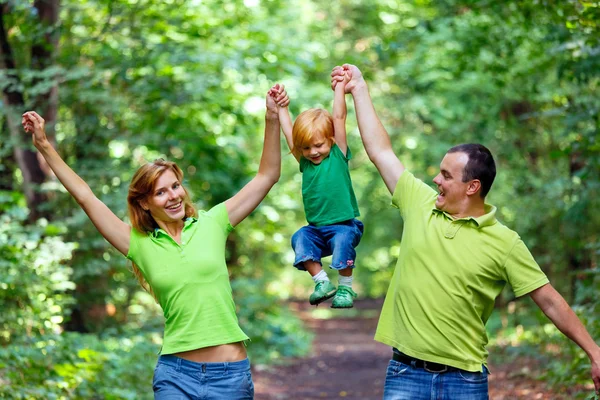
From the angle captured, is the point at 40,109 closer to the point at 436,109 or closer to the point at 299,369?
the point at 299,369

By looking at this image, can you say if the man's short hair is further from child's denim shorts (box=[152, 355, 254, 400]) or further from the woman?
child's denim shorts (box=[152, 355, 254, 400])

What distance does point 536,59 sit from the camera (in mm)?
14438

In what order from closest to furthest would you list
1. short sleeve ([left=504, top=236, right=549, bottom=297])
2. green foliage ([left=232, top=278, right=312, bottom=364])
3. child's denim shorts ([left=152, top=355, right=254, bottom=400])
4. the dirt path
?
short sleeve ([left=504, top=236, right=549, bottom=297]) → child's denim shorts ([left=152, top=355, right=254, bottom=400]) → the dirt path → green foliage ([left=232, top=278, right=312, bottom=364])

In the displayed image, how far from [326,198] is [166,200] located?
0.91m

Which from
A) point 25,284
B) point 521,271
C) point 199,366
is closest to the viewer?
point 521,271

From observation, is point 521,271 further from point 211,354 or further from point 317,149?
point 211,354

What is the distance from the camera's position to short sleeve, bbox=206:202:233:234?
439 centimetres

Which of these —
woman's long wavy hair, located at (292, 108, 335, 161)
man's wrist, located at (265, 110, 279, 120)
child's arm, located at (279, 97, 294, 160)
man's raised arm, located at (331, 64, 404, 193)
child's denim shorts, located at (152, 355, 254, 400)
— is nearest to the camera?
child's denim shorts, located at (152, 355, 254, 400)

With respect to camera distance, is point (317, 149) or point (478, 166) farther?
point (317, 149)

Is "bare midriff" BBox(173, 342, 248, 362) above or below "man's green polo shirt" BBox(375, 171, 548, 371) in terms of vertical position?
below

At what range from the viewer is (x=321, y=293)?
14.8ft

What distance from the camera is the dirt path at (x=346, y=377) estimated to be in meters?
10.0

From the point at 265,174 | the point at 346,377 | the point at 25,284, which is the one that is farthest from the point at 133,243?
the point at 346,377

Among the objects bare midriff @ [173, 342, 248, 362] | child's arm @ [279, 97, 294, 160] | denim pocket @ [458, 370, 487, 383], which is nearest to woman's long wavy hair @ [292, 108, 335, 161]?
child's arm @ [279, 97, 294, 160]
